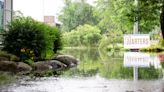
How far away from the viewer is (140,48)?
143 feet

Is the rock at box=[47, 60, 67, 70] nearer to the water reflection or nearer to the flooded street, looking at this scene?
the water reflection

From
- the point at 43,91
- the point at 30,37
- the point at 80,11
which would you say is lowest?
the point at 43,91

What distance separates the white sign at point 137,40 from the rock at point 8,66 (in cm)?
2737

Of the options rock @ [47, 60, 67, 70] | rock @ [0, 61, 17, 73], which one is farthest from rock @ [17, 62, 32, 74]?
rock @ [47, 60, 67, 70]

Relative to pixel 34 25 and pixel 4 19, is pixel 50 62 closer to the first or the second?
pixel 34 25

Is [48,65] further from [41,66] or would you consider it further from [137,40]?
[137,40]

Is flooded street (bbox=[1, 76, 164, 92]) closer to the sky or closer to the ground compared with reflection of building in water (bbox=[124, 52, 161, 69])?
closer to the ground

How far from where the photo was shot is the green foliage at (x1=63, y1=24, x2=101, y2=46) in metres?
66.5

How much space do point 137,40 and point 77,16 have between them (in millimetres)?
41998

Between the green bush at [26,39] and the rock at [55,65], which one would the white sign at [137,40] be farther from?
the green bush at [26,39]

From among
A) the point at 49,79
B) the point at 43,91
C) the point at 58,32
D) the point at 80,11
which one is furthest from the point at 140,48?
the point at 80,11

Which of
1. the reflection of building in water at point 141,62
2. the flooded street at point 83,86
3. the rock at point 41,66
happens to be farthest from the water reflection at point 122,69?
the flooded street at point 83,86

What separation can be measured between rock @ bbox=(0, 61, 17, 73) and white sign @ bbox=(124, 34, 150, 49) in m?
27.4

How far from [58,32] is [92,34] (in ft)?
132
